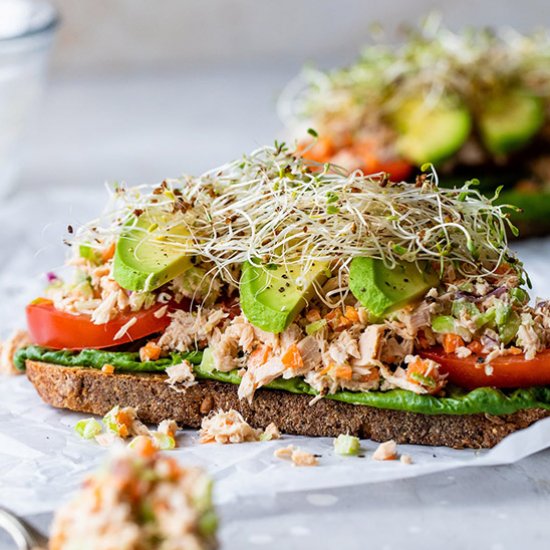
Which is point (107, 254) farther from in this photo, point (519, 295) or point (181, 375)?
point (519, 295)

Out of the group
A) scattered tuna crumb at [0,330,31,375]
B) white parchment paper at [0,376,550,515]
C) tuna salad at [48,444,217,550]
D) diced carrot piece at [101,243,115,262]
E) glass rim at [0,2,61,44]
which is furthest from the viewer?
glass rim at [0,2,61,44]

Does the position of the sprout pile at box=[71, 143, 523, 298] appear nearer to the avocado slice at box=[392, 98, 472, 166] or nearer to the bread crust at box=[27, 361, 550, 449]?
the bread crust at box=[27, 361, 550, 449]

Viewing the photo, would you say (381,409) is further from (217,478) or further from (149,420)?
(149,420)

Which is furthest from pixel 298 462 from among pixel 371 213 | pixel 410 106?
pixel 410 106

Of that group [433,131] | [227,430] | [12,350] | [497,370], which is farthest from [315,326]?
[433,131]

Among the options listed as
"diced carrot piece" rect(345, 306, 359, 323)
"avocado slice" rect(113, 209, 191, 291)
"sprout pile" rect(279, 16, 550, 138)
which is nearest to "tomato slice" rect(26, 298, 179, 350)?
"avocado slice" rect(113, 209, 191, 291)
